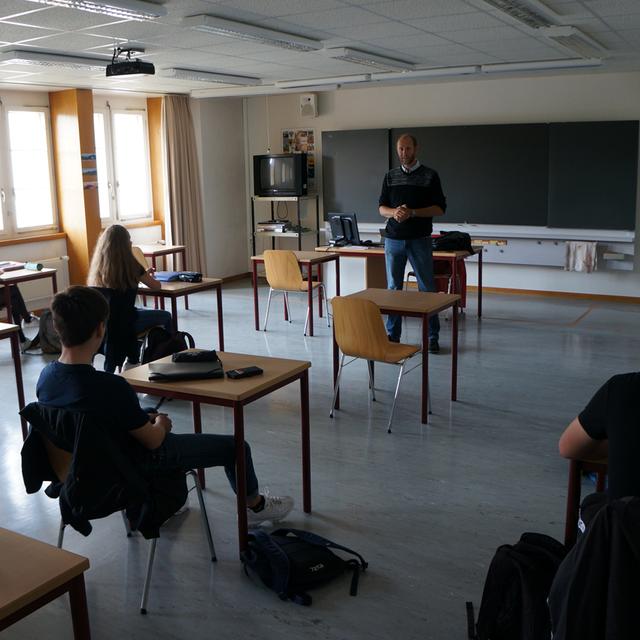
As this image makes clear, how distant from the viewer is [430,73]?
26.4 ft

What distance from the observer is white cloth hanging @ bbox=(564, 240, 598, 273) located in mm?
8648

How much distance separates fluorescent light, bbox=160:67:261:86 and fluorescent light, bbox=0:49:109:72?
81cm

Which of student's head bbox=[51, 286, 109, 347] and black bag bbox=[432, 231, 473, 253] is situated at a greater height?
student's head bbox=[51, 286, 109, 347]

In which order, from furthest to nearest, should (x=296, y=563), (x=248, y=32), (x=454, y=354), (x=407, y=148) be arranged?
1. (x=407, y=148)
2. (x=248, y=32)
3. (x=454, y=354)
4. (x=296, y=563)

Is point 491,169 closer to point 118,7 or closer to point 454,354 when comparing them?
point 454,354

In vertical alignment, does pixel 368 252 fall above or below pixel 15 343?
above

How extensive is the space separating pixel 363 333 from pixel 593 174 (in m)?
5.11

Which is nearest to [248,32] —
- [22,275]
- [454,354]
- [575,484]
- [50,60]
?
[50,60]

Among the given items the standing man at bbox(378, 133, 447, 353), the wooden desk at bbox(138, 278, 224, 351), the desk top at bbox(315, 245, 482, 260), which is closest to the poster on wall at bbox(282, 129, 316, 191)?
the desk top at bbox(315, 245, 482, 260)

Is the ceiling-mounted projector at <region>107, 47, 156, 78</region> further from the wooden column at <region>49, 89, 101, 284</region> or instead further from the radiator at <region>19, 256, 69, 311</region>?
the radiator at <region>19, 256, 69, 311</region>

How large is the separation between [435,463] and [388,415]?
817mm

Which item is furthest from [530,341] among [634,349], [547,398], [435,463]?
[435,463]

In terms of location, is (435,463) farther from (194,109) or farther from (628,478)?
(194,109)

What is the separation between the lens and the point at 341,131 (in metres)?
9.88
